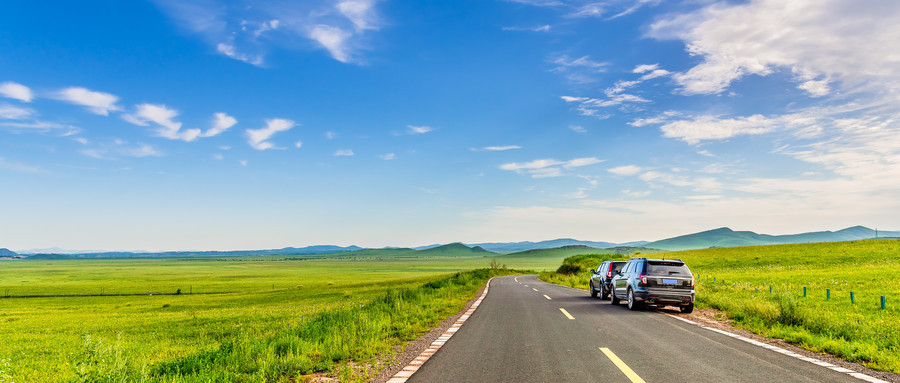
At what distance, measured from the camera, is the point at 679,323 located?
Answer: 510 inches

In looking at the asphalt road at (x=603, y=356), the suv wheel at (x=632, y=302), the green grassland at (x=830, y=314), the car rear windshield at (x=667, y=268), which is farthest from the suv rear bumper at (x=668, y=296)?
the asphalt road at (x=603, y=356)

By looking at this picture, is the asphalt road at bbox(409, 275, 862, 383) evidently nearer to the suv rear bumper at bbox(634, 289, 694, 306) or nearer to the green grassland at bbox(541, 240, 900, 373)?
the green grassland at bbox(541, 240, 900, 373)

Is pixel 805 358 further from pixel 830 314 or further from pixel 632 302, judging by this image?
pixel 632 302

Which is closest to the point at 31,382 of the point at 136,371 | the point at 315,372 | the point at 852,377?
the point at 136,371

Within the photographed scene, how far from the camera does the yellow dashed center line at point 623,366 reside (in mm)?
6379

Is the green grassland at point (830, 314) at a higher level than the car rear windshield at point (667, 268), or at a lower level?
lower

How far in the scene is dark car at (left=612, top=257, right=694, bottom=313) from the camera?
15.8 meters

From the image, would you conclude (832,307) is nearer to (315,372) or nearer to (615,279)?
(615,279)

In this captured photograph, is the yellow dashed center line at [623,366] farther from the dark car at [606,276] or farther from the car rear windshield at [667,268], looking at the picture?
the dark car at [606,276]

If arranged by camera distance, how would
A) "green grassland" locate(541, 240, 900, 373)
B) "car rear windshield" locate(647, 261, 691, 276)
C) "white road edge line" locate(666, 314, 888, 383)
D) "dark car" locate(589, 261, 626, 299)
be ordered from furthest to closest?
"dark car" locate(589, 261, 626, 299) < "car rear windshield" locate(647, 261, 691, 276) < "green grassland" locate(541, 240, 900, 373) < "white road edge line" locate(666, 314, 888, 383)

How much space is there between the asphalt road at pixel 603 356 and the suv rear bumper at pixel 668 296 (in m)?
3.26

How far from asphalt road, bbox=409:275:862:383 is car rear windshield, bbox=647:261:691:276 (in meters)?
3.75

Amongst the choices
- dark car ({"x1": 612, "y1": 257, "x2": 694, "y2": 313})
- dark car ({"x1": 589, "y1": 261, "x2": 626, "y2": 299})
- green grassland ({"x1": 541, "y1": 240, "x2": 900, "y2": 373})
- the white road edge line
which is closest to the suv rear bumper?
dark car ({"x1": 612, "y1": 257, "x2": 694, "y2": 313})

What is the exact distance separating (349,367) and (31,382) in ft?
28.6
